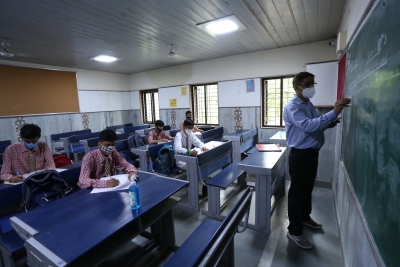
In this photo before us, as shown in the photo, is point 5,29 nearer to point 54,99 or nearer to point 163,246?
point 54,99

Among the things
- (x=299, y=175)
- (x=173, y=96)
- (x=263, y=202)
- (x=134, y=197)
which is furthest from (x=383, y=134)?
(x=173, y=96)

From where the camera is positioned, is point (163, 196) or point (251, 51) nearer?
point (163, 196)

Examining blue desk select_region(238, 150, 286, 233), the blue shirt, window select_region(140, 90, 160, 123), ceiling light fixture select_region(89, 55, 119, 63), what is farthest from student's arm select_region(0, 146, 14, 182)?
window select_region(140, 90, 160, 123)

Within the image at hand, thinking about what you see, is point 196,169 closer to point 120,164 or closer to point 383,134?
point 120,164

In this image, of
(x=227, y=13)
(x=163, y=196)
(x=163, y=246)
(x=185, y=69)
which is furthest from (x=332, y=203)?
(x=185, y=69)

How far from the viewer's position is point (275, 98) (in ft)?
16.7

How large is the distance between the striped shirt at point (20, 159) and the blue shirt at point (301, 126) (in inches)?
112

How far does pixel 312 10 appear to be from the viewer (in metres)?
2.95

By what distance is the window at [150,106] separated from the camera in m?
7.56

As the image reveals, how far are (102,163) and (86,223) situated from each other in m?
0.88

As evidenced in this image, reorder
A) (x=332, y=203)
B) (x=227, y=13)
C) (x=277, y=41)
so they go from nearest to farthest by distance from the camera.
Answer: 1. (x=227, y=13)
2. (x=332, y=203)
3. (x=277, y=41)

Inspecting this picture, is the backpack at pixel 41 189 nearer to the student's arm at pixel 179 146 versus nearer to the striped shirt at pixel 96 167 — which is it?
the striped shirt at pixel 96 167

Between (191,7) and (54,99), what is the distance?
5.22 meters

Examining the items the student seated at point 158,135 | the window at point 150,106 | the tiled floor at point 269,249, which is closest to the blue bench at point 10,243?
the tiled floor at point 269,249
